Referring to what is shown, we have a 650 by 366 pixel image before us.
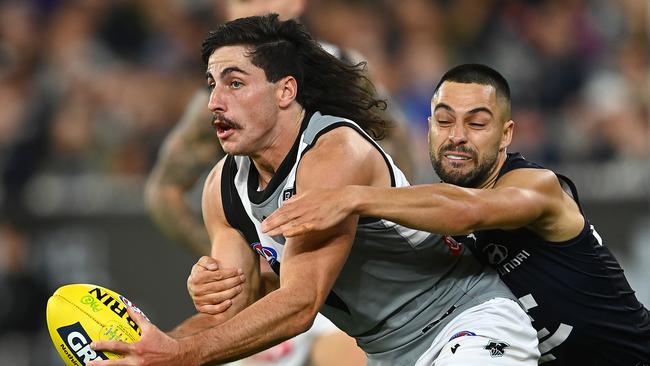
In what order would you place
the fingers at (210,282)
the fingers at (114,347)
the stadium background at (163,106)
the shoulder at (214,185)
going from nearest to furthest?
the fingers at (114,347)
the fingers at (210,282)
the shoulder at (214,185)
the stadium background at (163,106)

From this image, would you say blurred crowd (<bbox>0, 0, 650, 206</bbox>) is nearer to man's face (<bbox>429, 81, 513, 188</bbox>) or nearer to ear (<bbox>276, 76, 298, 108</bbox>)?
man's face (<bbox>429, 81, 513, 188</bbox>)

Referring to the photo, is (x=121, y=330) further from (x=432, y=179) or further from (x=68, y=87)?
(x=68, y=87)

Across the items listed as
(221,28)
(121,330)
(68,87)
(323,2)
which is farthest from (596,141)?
(121,330)

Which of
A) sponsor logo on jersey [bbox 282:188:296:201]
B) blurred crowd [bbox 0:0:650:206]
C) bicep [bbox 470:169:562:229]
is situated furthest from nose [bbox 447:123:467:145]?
blurred crowd [bbox 0:0:650:206]

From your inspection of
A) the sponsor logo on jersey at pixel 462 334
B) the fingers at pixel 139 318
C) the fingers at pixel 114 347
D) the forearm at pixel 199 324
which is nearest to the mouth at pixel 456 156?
the sponsor logo on jersey at pixel 462 334

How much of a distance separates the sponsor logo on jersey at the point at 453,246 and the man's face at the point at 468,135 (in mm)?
257

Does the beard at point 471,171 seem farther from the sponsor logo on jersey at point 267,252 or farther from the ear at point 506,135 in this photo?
the sponsor logo on jersey at point 267,252

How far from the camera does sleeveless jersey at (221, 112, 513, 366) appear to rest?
4836 mm

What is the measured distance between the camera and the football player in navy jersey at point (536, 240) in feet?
16.0

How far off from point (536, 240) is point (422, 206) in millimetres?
794

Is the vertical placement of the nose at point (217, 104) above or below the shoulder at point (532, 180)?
above

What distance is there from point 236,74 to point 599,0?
23.1 ft

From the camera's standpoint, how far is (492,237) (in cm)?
506

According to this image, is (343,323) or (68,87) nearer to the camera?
(343,323)
